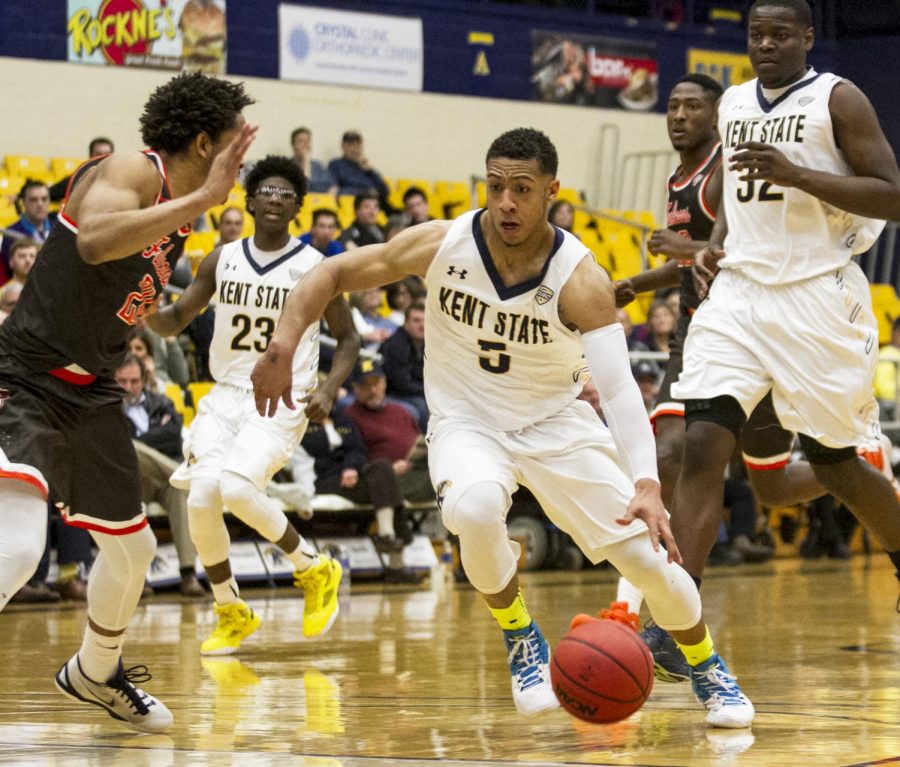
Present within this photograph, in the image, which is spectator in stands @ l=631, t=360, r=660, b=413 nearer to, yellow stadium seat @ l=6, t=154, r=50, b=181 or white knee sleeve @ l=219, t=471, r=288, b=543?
white knee sleeve @ l=219, t=471, r=288, b=543

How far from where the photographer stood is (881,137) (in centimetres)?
597

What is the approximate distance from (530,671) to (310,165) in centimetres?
1245

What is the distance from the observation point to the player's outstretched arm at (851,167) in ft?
18.7

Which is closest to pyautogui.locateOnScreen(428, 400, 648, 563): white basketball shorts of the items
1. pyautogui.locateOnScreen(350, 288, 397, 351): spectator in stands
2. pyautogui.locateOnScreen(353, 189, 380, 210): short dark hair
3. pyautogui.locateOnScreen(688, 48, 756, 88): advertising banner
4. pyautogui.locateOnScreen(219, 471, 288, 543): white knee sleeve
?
pyautogui.locateOnScreen(219, 471, 288, 543): white knee sleeve

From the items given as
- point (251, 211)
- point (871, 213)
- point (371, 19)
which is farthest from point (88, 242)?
point (371, 19)

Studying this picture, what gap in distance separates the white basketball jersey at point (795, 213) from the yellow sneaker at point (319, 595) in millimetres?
3125

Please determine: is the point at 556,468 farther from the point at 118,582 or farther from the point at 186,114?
the point at 186,114

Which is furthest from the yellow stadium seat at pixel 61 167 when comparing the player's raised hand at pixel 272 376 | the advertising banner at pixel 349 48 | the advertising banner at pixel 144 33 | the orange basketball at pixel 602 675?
the orange basketball at pixel 602 675

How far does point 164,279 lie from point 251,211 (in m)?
3.41

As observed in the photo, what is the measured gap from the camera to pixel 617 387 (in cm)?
490

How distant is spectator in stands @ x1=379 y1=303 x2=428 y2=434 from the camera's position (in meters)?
12.6

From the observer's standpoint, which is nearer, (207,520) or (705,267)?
(705,267)

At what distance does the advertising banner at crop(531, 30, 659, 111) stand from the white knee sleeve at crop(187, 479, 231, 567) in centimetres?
1319

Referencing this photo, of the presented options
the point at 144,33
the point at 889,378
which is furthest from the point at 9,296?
the point at 889,378
